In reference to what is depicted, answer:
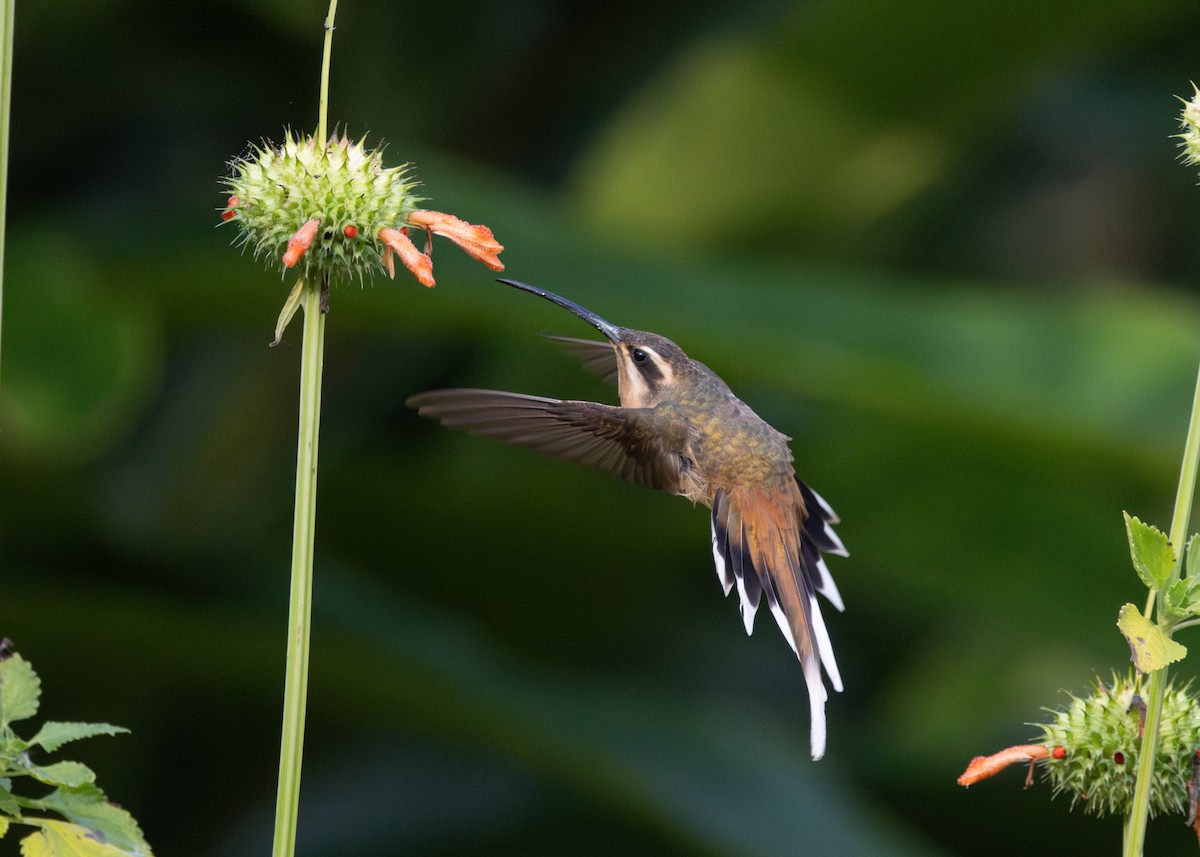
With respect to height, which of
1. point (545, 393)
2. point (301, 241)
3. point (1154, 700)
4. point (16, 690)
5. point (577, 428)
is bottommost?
point (1154, 700)

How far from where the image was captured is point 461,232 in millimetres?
990

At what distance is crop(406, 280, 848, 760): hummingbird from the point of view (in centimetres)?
129

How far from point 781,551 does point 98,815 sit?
2.56 feet

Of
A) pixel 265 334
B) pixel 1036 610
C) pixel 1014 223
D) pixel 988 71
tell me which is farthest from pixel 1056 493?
pixel 1014 223

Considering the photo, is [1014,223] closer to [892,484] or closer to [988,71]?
[988,71]

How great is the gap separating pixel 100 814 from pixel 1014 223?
5594 mm

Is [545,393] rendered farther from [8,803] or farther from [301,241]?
[8,803]

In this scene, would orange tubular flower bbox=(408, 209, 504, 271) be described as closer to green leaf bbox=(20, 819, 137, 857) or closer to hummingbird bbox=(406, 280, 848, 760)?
hummingbird bbox=(406, 280, 848, 760)

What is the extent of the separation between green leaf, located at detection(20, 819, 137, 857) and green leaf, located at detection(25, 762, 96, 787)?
23 mm

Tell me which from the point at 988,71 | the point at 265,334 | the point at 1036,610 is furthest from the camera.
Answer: the point at 265,334

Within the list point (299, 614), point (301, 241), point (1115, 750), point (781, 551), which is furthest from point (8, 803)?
point (781, 551)

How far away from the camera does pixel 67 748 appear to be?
366 centimetres

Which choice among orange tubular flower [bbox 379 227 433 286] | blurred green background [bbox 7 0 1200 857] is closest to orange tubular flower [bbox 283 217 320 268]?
orange tubular flower [bbox 379 227 433 286]

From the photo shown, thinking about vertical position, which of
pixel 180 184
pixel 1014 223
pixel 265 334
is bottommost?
pixel 265 334
